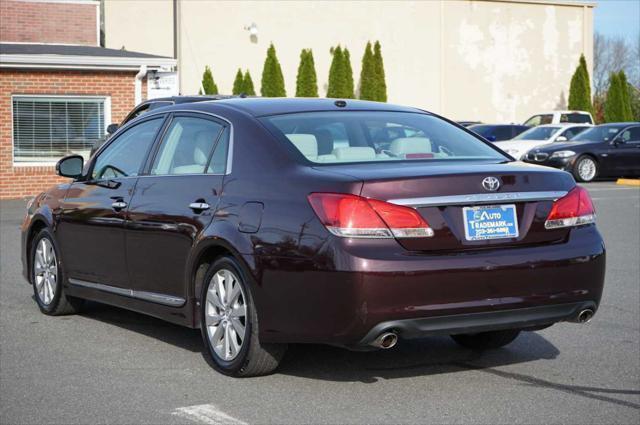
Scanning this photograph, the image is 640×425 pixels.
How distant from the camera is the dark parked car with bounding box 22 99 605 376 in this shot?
5852 millimetres

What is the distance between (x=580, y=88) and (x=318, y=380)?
146 ft

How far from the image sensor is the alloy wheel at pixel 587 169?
92.6 ft

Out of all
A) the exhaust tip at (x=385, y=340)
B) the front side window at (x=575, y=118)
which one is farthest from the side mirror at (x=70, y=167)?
the front side window at (x=575, y=118)

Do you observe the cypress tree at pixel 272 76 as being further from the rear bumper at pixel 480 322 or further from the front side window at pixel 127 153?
the rear bumper at pixel 480 322

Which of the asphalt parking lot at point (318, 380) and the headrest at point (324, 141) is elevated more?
the headrest at point (324, 141)

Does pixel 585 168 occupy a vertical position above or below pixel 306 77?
below

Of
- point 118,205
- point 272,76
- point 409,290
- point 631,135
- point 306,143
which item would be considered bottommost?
point 409,290

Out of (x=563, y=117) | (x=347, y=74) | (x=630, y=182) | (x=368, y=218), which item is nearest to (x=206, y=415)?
(x=368, y=218)

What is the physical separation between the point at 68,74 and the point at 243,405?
1945 centimetres

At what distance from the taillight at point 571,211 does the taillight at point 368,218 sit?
83 cm

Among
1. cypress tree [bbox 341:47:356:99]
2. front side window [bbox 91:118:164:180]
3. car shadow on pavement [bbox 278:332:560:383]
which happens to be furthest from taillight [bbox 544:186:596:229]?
cypress tree [bbox 341:47:356:99]

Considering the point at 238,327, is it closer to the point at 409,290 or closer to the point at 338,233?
the point at 338,233

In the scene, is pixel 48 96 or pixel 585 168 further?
pixel 585 168

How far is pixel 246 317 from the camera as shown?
639 centimetres
